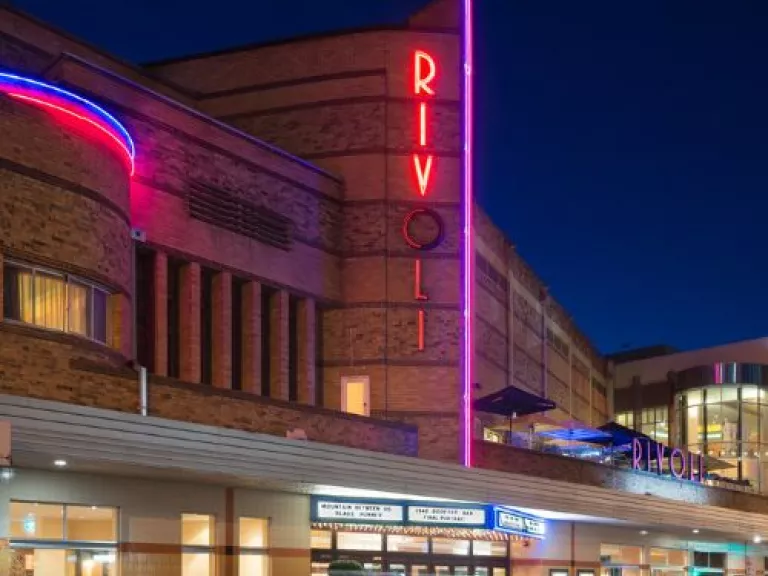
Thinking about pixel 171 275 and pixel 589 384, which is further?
pixel 589 384

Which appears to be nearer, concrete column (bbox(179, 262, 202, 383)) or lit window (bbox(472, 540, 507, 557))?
concrete column (bbox(179, 262, 202, 383))

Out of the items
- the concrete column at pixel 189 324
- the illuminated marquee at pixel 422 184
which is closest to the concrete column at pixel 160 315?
the concrete column at pixel 189 324

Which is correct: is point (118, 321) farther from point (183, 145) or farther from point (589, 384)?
point (589, 384)

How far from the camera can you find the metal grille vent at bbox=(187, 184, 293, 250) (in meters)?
23.3

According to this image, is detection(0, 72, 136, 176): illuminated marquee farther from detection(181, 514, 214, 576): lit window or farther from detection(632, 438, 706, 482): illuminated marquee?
detection(632, 438, 706, 482): illuminated marquee

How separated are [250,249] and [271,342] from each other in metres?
2.23

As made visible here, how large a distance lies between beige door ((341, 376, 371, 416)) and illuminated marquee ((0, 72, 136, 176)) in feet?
30.5

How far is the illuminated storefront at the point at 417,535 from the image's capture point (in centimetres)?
2227

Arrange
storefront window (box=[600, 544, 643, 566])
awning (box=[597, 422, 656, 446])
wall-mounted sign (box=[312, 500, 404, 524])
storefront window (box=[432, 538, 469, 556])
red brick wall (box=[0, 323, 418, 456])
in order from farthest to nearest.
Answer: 1. awning (box=[597, 422, 656, 446])
2. storefront window (box=[600, 544, 643, 566])
3. storefront window (box=[432, 538, 469, 556])
4. wall-mounted sign (box=[312, 500, 404, 524])
5. red brick wall (box=[0, 323, 418, 456])

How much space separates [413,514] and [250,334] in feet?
16.6

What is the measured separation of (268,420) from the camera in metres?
20.6

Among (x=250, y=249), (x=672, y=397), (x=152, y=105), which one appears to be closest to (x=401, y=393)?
(x=250, y=249)

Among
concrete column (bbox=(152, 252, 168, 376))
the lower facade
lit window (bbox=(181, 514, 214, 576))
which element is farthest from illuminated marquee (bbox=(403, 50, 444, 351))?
lit window (bbox=(181, 514, 214, 576))

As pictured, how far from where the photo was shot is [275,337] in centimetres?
2547
